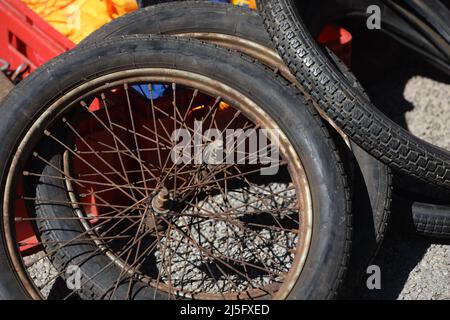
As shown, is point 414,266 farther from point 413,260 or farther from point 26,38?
point 26,38

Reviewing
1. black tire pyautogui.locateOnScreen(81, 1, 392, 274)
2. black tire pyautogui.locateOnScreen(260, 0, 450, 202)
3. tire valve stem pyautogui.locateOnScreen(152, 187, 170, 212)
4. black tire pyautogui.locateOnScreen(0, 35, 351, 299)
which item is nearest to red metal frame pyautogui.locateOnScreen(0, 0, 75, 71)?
black tire pyautogui.locateOnScreen(81, 1, 392, 274)

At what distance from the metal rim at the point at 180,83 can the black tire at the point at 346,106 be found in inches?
10.3

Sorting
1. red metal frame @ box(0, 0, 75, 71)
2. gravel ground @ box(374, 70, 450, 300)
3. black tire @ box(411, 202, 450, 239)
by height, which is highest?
red metal frame @ box(0, 0, 75, 71)

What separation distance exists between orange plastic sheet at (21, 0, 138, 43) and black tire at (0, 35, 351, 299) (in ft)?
2.09

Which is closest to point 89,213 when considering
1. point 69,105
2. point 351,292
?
point 69,105

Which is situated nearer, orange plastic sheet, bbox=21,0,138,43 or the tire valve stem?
the tire valve stem

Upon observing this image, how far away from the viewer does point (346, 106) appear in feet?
9.92

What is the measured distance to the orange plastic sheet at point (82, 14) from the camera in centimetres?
369

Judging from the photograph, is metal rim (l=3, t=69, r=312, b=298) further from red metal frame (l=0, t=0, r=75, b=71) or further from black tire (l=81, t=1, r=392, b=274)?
red metal frame (l=0, t=0, r=75, b=71)

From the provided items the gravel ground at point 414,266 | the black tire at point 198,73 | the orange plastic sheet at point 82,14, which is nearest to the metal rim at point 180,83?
the black tire at point 198,73

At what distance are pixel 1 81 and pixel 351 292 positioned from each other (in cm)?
187

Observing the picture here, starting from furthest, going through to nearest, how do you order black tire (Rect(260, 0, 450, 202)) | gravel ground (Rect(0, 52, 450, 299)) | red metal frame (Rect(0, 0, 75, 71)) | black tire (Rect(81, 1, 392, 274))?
red metal frame (Rect(0, 0, 75, 71)) → gravel ground (Rect(0, 52, 450, 299)) → black tire (Rect(81, 1, 392, 274)) → black tire (Rect(260, 0, 450, 202))

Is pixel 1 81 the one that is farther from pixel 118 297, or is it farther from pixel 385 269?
pixel 385 269

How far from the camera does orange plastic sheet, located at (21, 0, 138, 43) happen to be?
3691mm
